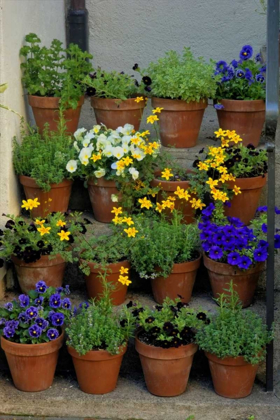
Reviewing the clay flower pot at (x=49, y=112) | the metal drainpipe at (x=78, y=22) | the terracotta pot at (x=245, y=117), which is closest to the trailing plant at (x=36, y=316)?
the clay flower pot at (x=49, y=112)

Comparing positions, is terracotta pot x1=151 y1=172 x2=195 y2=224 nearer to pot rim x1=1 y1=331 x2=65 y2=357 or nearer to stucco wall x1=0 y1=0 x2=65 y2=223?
stucco wall x1=0 y1=0 x2=65 y2=223

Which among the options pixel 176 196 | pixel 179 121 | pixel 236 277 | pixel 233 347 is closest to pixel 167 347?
pixel 233 347

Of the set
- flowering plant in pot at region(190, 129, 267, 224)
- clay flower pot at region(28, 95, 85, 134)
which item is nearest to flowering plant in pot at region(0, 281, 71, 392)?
flowering plant in pot at region(190, 129, 267, 224)

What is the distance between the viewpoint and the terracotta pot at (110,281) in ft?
14.2

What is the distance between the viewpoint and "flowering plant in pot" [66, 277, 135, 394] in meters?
3.94

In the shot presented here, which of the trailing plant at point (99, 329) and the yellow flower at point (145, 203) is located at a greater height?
the yellow flower at point (145, 203)

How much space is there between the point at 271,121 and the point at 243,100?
4.13ft

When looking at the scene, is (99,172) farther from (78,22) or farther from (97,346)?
(78,22)

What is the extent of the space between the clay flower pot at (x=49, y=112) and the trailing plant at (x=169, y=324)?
1479 millimetres

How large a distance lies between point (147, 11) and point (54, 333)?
295cm

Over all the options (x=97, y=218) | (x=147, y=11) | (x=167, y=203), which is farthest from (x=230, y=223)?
(x=147, y=11)

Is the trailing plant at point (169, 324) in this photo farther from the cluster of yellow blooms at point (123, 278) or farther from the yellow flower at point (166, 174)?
the yellow flower at point (166, 174)

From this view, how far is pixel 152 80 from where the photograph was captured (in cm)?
513

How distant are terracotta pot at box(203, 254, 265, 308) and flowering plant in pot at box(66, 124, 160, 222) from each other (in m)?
0.65
